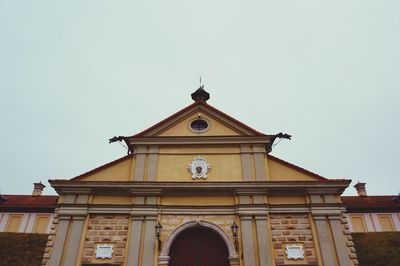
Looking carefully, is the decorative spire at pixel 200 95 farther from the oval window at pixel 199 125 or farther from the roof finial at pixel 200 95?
the oval window at pixel 199 125

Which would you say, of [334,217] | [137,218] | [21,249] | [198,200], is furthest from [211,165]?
[21,249]

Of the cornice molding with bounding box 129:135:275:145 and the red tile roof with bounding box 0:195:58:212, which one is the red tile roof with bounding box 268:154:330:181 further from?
the red tile roof with bounding box 0:195:58:212

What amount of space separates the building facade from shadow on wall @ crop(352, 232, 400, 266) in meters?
5.49

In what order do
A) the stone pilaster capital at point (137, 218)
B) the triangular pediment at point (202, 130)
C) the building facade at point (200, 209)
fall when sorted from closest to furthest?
the building facade at point (200, 209), the stone pilaster capital at point (137, 218), the triangular pediment at point (202, 130)

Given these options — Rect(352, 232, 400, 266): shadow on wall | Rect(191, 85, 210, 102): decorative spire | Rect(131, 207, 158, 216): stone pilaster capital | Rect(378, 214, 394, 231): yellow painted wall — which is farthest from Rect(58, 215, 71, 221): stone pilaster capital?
Rect(378, 214, 394, 231): yellow painted wall

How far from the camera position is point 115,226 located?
37.7 ft

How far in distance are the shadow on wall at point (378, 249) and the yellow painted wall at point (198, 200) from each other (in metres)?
8.32

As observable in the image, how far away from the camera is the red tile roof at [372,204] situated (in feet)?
94.4

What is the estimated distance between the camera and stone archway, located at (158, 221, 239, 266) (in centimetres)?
1069

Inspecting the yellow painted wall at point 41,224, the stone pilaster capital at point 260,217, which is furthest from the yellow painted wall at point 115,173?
the yellow painted wall at point 41,224

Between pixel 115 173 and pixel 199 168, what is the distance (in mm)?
3402

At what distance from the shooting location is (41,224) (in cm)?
2925

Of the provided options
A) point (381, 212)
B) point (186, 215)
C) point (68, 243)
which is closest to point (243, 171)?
point (186, 215)

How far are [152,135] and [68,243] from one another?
17.1 feet
